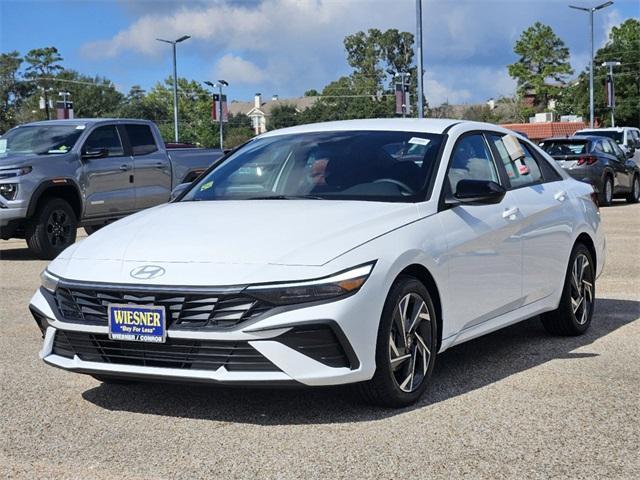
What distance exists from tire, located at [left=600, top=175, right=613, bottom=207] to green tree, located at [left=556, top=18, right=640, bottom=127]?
202 feet

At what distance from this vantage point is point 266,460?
14.0 ft

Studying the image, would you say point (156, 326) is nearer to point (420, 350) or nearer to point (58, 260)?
point (58, 260)

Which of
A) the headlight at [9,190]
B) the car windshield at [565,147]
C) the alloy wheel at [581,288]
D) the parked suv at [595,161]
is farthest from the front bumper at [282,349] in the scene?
the car windshield at [565,147]

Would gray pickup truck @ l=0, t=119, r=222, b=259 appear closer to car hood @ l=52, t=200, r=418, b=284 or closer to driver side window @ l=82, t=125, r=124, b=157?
driver side window @ l=82, t=125, r=124, b=157

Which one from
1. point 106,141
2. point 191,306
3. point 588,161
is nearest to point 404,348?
point 191,306

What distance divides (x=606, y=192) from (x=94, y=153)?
13.7 meters

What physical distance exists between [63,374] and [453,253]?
2.53 m

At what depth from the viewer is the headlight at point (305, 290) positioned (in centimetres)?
454

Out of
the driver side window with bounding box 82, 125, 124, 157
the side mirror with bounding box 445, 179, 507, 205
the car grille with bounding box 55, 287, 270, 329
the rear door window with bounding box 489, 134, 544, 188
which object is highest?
the driver side window with bounding box 82, 125, 124, 157

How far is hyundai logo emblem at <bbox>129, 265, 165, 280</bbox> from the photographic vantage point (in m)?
4.73

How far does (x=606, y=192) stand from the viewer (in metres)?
23.3

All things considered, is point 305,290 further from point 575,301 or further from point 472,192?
point 575,301

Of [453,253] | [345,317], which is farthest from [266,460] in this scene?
[453,253]

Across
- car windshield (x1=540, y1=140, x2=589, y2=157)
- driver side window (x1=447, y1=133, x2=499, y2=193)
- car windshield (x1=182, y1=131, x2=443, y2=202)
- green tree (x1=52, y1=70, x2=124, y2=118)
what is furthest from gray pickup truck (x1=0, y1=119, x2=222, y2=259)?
green tree (x1=52, y1=70, x2=124, y2=118)
